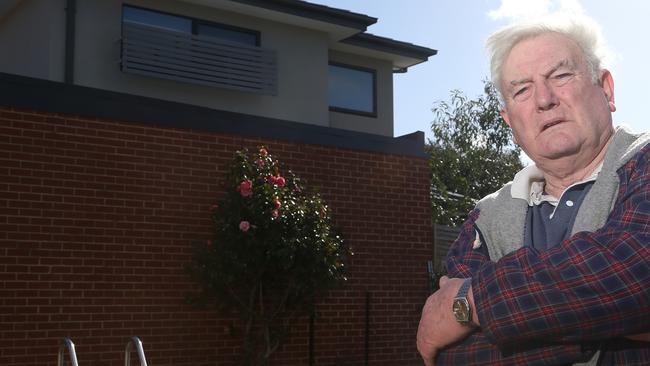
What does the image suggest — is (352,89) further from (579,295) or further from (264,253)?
(579,295)

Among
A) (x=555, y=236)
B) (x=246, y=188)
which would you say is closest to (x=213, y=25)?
(x=246, y=188)

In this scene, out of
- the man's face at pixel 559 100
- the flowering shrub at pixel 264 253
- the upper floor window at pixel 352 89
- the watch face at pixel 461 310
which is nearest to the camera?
the watch face at pixel 461 310

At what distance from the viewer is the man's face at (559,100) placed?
196 centimetres

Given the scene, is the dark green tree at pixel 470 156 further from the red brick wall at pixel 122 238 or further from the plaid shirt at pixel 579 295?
the plaid shirt at pixel 579 295

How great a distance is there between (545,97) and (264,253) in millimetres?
6258

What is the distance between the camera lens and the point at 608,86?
6.75ft

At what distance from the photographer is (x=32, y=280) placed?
7664 mm

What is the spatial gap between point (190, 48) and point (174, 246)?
593cm

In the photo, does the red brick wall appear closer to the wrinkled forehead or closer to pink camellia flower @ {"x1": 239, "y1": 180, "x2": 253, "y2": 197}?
pink camellia flower @ {"x1": 239, "y1": 180, "x2": 253, "y2": 197}

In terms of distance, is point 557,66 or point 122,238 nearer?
point 557,66

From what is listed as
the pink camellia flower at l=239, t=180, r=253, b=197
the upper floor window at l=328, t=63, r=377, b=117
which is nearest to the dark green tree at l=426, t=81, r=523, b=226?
the upper floor window at l=328, t=63, r=377, b=117

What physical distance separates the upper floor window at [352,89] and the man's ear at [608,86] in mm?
14365

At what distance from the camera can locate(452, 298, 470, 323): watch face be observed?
5.83 ft

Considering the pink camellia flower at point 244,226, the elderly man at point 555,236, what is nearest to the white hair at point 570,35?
the elderly man at point 555,236
